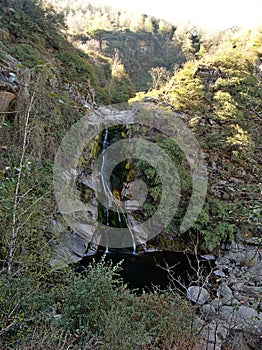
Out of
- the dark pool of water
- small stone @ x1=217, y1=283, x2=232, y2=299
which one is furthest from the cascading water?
small stone @ x1=217, y1=283, x2=232, y2=299

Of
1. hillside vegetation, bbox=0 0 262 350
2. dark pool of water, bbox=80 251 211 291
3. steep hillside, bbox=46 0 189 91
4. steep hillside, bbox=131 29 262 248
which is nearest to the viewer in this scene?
hillside vegetation, bbox=0 0 262 350

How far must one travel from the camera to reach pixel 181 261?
24.5 ft

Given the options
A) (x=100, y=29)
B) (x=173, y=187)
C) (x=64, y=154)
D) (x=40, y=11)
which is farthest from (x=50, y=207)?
(x=100, y=29)

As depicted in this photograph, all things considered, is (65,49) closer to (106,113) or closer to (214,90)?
(106,113)

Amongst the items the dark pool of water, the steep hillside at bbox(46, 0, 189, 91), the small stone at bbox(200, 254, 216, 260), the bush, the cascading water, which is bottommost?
the dark pool of water

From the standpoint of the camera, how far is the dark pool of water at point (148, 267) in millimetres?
6109

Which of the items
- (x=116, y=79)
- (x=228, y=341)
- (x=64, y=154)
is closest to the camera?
(x=228, y=341)

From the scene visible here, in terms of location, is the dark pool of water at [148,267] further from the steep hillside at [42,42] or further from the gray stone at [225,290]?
the steep hillside at [42,42]

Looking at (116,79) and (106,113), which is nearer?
(106,113)

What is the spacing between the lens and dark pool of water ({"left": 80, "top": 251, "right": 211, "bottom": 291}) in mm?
6109

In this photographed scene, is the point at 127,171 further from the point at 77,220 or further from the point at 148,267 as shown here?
the point at 148,267

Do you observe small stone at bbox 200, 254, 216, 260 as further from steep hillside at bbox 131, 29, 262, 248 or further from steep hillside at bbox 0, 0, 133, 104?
steep hillside at bbox 0, 0, 133, 104

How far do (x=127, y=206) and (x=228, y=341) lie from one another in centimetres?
559

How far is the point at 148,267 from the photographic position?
684cm
